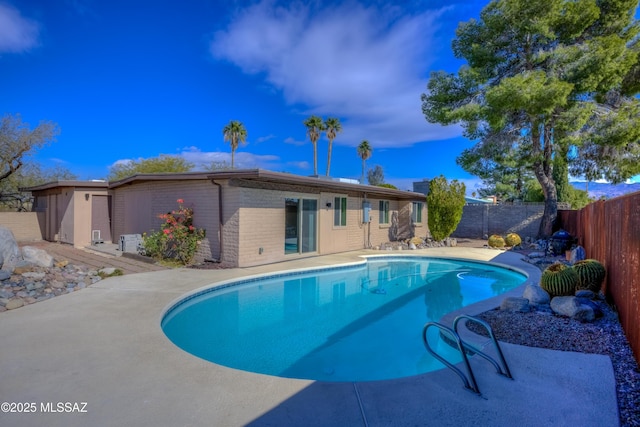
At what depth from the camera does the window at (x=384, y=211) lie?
15.9m

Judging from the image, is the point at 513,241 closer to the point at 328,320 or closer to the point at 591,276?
the point at 591,276

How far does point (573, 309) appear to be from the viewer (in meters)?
4.96

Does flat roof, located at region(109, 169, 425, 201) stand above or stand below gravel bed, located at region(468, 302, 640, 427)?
above

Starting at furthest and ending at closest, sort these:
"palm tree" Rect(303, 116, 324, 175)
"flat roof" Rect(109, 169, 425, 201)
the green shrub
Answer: "palm tree" Rect(303, 116, 324, 175) < the green shrub < "flat roof" Rect(109, 169, 425, 201)

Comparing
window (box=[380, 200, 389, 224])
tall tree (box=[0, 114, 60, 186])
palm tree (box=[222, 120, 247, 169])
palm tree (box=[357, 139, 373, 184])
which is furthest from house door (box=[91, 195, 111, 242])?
palm tree (box=[357, 139, 373, 184])

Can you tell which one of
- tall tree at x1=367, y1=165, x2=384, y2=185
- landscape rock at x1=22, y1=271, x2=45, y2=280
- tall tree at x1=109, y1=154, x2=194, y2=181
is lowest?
landscape rock at x1=22, y1=271, x2=45, y2=280

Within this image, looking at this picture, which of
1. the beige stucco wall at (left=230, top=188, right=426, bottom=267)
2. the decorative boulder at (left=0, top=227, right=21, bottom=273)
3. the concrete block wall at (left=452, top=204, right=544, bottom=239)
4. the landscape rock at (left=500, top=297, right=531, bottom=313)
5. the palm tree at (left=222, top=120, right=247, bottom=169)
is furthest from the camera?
the palm tree at (left=222, top=120, right=247, bottom=169)

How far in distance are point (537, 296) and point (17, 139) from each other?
23679 mm

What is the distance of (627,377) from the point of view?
320 centimetres

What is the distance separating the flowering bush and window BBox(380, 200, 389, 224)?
8.78 meters

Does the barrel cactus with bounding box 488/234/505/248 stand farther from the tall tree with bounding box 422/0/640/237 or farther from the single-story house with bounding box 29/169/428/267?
the single-story house with bounding box 29/169/428/267

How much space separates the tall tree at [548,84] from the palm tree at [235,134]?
1962cm

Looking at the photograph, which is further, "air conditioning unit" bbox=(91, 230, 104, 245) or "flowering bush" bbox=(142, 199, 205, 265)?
"air conditioning unit" bbox=(91, 230, 104, 245)

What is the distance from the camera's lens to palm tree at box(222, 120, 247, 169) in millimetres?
31000
